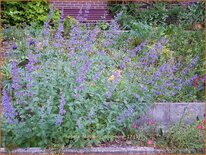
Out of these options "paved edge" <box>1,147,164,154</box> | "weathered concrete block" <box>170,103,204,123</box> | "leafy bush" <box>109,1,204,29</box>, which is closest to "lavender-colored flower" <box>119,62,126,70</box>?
"weathered concrete block" <box>170,103,204,123</box>

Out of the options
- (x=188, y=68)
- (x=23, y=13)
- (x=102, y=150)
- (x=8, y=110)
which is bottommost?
(x=102, y=150)

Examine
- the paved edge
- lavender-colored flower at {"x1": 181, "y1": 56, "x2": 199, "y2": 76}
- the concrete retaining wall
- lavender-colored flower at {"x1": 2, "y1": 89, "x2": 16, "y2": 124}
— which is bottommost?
the paved edge

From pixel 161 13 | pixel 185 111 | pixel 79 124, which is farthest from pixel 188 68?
pixel 161 13

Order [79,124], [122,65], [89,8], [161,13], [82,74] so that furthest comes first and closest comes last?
[89,8]
[161,13]
[122,65]
[82,74]
[79,124]

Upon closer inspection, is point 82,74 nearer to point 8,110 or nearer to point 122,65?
point 8,110

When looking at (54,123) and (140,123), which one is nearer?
(54,123)

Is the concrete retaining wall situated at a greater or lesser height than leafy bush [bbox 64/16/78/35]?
lesser

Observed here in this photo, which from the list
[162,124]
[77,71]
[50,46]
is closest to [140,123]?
[162,124]

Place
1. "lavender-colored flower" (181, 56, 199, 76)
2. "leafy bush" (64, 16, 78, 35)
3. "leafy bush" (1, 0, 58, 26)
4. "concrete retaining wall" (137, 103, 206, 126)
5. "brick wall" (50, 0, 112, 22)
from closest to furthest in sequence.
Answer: "concrete retaining wall" (137, 103, 206, 126)
"lavender-colored flower" (181, 56, 199, 76)
"leafy bush" (64, 16, 78, 35)
"leafy bush" (1, 0, 58, 26)
"brick wall" (50, 0, 112, 22)

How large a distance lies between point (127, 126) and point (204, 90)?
1440 millimetres

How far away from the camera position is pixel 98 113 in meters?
3.92

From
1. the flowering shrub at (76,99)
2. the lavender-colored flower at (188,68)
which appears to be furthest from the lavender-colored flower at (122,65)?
the lavender-colored flower at (188,68)

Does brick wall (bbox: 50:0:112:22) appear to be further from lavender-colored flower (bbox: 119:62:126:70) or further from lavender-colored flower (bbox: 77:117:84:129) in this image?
lavender-colored flower (bbox: 77:117:84:129)

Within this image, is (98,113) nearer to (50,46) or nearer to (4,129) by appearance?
(4,129)
